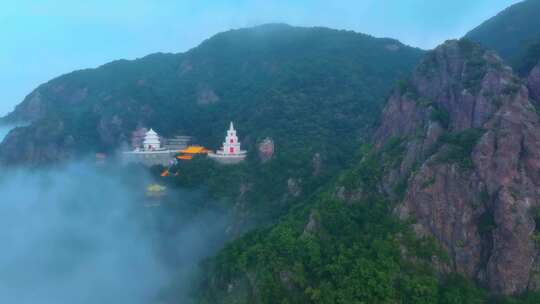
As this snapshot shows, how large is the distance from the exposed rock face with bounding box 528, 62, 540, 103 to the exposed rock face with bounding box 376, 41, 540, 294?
120cm

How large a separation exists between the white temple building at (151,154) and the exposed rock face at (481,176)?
2464 centimetres

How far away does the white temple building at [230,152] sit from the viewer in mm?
39344

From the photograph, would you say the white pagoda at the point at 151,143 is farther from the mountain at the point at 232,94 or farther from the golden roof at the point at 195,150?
the mountain at the point at 232,94

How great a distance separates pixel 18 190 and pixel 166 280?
70.2ft

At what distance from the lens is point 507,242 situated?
1798 cm

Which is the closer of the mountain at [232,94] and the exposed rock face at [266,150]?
the exposed rock face at [266,150]

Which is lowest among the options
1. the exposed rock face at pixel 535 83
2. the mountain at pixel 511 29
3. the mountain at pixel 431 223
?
the mountain at pixel 431 223

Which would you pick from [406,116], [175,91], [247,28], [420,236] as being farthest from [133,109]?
[420,236]

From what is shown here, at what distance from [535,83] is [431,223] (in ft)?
30.1

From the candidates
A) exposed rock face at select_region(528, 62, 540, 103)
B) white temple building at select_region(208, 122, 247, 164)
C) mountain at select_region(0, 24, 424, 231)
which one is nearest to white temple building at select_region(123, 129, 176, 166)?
mountain at select_region(0, 24, 424, 231)

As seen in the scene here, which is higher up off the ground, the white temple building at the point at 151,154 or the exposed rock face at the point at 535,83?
the exposed rock face at the point at 535,83

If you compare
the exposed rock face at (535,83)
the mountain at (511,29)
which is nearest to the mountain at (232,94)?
the mountain at (511,29)

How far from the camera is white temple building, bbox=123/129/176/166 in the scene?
139ft

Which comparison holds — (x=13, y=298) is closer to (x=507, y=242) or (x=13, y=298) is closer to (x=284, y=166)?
(x=284, y=166)
